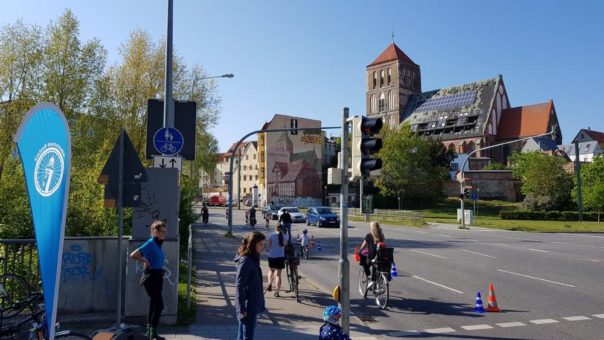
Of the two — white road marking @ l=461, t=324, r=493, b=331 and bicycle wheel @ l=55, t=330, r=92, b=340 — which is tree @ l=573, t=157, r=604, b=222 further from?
bicycle wheel @ l=55, t=330, r=92, b=340

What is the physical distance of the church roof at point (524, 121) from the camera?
98.1 meters

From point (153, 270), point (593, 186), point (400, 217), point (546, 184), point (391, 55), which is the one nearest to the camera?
point (153, 270)

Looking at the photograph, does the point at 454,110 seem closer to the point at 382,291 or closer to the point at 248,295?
the point at 382,291

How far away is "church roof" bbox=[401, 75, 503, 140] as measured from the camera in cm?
9919

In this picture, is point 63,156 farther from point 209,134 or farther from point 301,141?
point 301,141

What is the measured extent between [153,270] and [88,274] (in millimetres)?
1577

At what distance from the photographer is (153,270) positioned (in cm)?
688

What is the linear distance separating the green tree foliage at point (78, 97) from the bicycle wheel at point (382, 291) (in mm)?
7032

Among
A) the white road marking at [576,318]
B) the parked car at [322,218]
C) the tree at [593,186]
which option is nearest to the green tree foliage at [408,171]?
the tree at [593,186]

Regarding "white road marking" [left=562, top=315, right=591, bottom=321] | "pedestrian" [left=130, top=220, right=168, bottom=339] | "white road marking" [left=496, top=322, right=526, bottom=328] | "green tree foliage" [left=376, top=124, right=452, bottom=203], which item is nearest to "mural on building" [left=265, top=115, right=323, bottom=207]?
"green tree foliage" [left=376, top=124, right=452, bottom=203]

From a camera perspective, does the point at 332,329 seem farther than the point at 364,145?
No

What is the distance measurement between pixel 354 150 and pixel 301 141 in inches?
2948

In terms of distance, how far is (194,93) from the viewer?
2750 cm

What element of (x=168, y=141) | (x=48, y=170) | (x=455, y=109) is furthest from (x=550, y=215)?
(x=48, y=170)
